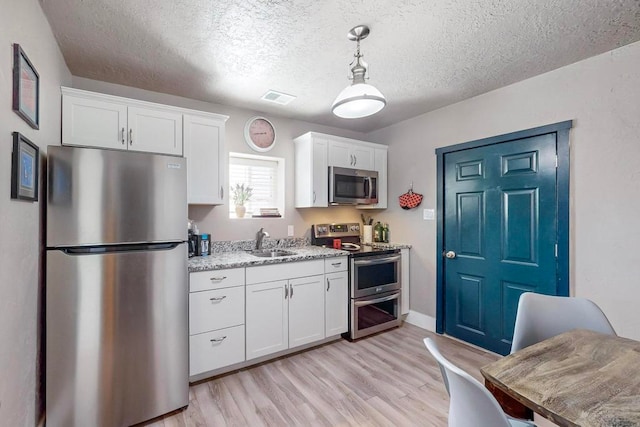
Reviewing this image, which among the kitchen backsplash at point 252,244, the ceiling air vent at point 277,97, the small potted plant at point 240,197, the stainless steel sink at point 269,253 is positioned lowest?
the stainless steel sink at point 269,253

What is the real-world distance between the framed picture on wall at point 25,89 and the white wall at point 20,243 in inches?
1.2

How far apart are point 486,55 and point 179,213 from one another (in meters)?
2.47

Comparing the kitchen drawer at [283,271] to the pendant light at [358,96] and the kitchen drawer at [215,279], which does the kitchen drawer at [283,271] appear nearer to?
the kitchen drawer at [215,279]

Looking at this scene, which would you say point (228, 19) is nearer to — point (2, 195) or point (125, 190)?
point (125, 190)

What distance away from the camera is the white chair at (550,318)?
4.93ft

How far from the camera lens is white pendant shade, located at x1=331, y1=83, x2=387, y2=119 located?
169 cm

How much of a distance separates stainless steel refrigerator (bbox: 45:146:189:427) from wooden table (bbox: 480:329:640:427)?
6.02 feet

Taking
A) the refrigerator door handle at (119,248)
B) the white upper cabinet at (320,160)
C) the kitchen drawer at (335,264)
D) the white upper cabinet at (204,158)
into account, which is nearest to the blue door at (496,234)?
the white upper cabinet at (320,160)

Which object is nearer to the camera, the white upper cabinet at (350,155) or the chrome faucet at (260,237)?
the chrome faucet at (260,237)

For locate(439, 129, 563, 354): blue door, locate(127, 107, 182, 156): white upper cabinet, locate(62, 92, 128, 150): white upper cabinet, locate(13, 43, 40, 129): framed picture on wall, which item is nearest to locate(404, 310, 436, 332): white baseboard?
locate(439, 129, 563, 354): blue door

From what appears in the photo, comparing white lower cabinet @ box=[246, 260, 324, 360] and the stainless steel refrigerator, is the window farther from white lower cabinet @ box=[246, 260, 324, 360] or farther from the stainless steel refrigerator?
the stainless steel refrigerator

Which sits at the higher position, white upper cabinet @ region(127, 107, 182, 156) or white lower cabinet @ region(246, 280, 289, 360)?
white upper cabinet @ region(127, 107, 182, 156)

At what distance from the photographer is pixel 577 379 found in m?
0.97

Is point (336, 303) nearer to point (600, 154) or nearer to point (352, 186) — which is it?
point (352, 186)
